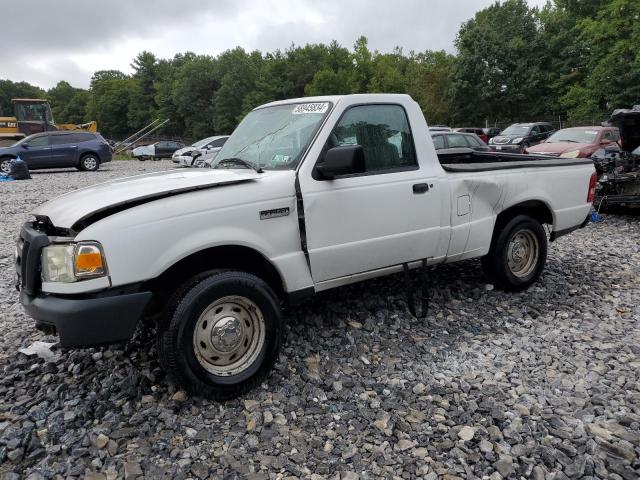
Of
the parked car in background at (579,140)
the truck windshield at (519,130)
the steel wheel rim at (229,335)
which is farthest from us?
the truck windshield at (519,130)

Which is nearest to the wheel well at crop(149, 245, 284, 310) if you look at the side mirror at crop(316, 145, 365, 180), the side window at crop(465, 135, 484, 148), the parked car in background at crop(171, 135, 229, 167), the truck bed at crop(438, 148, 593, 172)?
the side mirror at crop(316, 145, 365, 180)

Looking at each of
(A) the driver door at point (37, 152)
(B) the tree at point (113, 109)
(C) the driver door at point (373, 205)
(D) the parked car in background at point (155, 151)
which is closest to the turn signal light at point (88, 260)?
(C) the driver door at point (373, 205)

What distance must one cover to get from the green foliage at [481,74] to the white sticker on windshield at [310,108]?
37.3m

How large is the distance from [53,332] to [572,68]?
49.3 meters

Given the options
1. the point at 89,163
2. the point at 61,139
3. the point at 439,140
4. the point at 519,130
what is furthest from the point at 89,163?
the point at 519,130

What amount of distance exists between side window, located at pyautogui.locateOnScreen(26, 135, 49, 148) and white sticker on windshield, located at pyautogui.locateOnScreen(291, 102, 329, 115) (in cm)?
1954

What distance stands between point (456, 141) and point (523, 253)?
10.7 m

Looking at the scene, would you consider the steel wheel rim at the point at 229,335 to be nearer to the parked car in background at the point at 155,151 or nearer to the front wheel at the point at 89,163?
the front wheel at the point at 89,163

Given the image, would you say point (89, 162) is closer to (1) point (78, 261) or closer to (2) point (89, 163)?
(2) point (89, 163)

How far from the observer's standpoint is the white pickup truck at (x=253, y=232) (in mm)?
2840

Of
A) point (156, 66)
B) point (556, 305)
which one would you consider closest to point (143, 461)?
point (556, 305)

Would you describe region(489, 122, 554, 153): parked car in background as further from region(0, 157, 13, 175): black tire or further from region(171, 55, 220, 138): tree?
region(171, 55, 220, 138): tree

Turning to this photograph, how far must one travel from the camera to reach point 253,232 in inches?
128

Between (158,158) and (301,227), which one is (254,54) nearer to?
(158,158)
